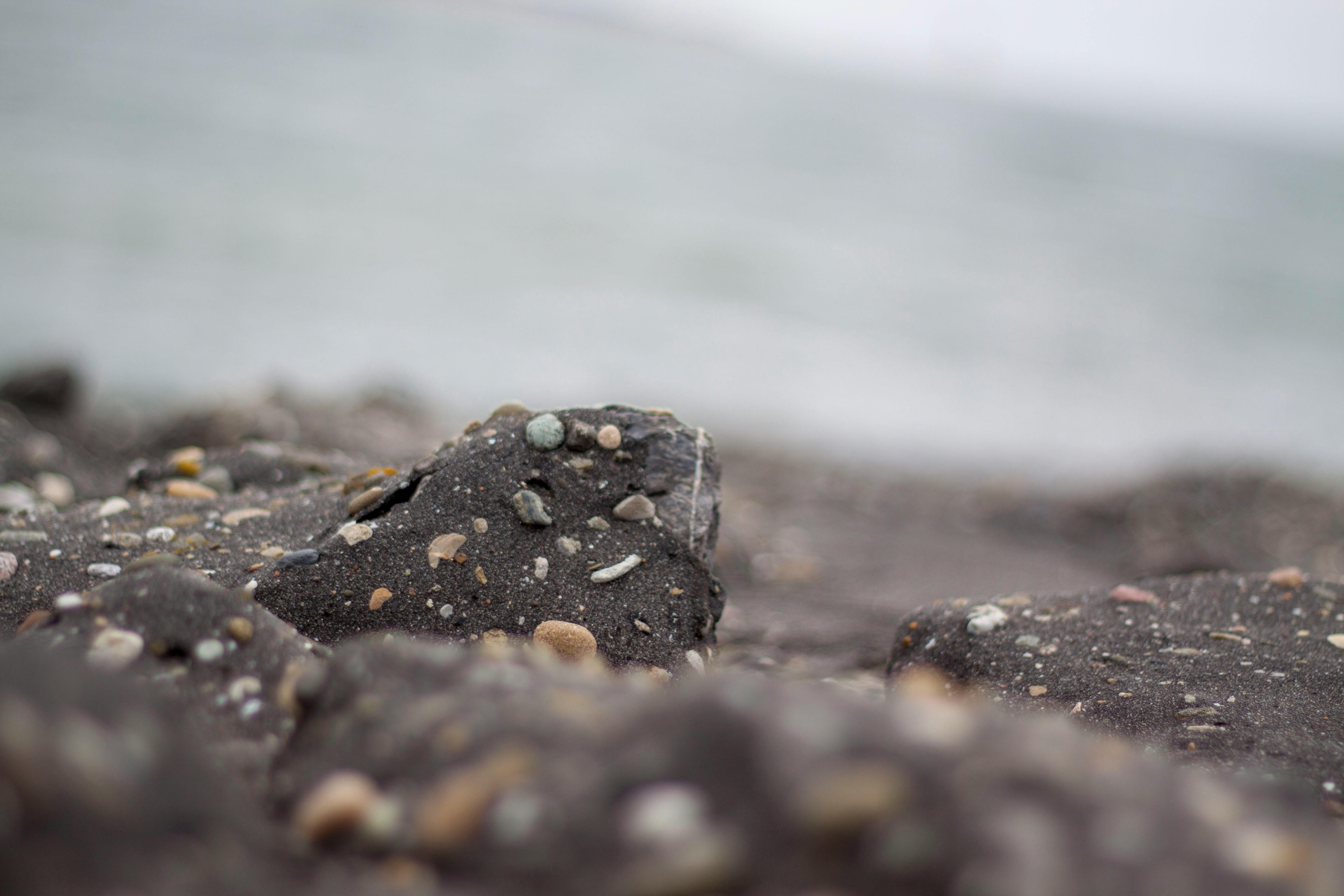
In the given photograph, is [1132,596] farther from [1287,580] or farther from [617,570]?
[617,570]

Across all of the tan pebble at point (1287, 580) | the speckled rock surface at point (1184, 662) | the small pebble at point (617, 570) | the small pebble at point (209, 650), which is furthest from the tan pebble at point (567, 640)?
the tan pebble at point (1287, 580)

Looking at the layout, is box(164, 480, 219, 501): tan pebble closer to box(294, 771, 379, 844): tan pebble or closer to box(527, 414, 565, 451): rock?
box(527, 414, 565, 451): rock

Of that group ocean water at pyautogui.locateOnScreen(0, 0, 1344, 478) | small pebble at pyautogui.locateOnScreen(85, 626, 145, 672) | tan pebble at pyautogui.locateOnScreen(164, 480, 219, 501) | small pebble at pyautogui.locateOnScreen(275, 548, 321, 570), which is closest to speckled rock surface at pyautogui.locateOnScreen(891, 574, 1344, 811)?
small pebble at pyautogui.locateOnScreen(275, 548, 321, 570)

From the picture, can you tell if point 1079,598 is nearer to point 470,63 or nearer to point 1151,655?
point 1151,655

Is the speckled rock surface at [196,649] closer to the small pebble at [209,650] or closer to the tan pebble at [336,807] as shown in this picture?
the small pebble at [209,650]

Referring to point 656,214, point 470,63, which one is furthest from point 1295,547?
point 470,63
